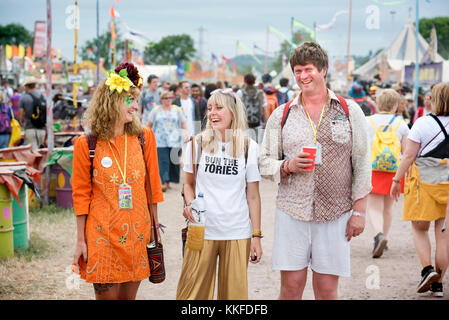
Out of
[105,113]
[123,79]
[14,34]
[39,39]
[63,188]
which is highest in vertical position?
[14,34]

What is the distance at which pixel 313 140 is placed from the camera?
3621 mm

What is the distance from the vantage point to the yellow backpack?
22.3 ft

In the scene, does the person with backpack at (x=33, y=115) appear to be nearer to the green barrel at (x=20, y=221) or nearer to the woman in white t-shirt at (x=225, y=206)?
the green barrel at (x=20, y=221)

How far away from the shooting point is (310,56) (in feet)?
11.8

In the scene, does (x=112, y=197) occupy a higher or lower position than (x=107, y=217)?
higher

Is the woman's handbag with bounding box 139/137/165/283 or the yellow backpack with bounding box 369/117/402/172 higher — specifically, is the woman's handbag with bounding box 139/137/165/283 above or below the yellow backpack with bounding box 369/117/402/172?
below

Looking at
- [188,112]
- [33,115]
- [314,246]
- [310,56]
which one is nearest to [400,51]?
[188,112]

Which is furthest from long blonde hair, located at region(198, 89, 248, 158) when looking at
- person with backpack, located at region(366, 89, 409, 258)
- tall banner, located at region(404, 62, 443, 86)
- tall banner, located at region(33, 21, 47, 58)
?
tall banner, located at region(33, 21, 47, 58)

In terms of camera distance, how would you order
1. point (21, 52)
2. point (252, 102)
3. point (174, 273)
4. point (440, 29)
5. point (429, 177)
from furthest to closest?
point (440, 29), point (21, 52), point (252, 102), point (174, 273), point (429, 177)

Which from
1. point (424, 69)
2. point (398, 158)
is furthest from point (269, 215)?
point (424, 69)

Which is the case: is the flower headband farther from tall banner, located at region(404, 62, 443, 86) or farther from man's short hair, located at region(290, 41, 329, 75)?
tall banner, located at region(404, 62, 443, 86)

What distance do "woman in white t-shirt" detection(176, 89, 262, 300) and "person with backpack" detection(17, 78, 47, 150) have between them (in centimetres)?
829

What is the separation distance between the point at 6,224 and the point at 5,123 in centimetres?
542

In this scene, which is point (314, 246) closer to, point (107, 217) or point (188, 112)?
point (107, 217)
